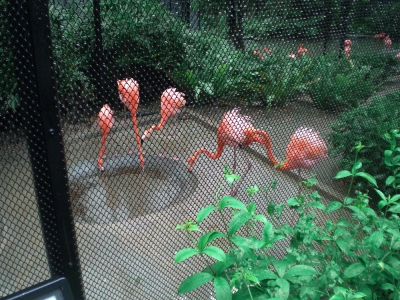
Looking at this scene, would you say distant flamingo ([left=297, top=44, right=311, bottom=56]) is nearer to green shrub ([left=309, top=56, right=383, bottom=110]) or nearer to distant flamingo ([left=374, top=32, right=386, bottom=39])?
green shrub ([left=309, top=56, right=383, bottom=110])

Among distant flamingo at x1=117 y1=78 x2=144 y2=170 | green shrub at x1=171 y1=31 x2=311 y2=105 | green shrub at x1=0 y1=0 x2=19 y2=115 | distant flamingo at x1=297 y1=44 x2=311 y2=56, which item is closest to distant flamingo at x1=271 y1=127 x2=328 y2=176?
green shrub at x1=171 y1=31 x2=311 y2=105

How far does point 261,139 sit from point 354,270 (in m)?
0.75

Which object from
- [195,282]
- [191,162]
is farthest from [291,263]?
[191,162]

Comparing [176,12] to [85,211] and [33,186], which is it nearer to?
[33,186]

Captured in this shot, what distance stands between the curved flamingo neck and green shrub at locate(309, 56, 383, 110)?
0.29m

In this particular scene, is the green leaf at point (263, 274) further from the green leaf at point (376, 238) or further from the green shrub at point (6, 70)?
the green shrub at point (6, 70)

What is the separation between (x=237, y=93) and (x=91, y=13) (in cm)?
62

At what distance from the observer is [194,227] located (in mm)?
991

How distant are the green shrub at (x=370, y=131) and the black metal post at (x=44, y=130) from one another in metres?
1.65

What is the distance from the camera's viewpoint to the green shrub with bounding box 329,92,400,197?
7.15ft

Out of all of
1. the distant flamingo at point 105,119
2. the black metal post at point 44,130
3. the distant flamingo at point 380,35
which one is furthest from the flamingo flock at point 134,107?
the distant flamingo at point 380,35

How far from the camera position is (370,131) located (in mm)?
2350

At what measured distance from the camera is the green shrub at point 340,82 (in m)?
1.62

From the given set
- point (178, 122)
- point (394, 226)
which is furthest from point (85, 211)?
point (394, 226)
